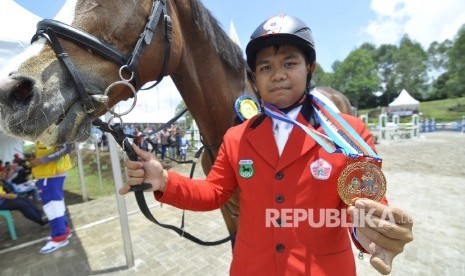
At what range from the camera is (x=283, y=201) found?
1.23m

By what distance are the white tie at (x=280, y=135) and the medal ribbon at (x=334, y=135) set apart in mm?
106

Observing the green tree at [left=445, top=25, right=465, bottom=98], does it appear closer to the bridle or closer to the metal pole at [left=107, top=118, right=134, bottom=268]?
the metal pole at [left=107, top=118, right=134, bottom=268]

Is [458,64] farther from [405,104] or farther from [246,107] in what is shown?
[246,107]

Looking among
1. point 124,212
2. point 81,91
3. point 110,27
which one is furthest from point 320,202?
point 124,212

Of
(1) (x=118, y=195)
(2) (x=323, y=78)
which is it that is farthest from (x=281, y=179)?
(2) (x=323, y=78)

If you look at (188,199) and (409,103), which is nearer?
(188,199)

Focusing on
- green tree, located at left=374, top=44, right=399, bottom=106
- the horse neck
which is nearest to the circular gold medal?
the horse neck

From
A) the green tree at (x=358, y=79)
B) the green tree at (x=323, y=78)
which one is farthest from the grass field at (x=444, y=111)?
the green tree at (x=323, y=78)

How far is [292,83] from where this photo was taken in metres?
1.29

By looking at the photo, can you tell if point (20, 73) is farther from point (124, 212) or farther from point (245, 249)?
point (124, 212)

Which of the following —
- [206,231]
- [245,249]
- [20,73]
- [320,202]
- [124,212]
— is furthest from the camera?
[206,231]

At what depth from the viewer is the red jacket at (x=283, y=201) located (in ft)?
3.95

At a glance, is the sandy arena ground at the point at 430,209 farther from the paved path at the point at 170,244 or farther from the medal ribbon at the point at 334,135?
the medal ribbon at the point at 334,135

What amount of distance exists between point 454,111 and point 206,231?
4571 centimetres
